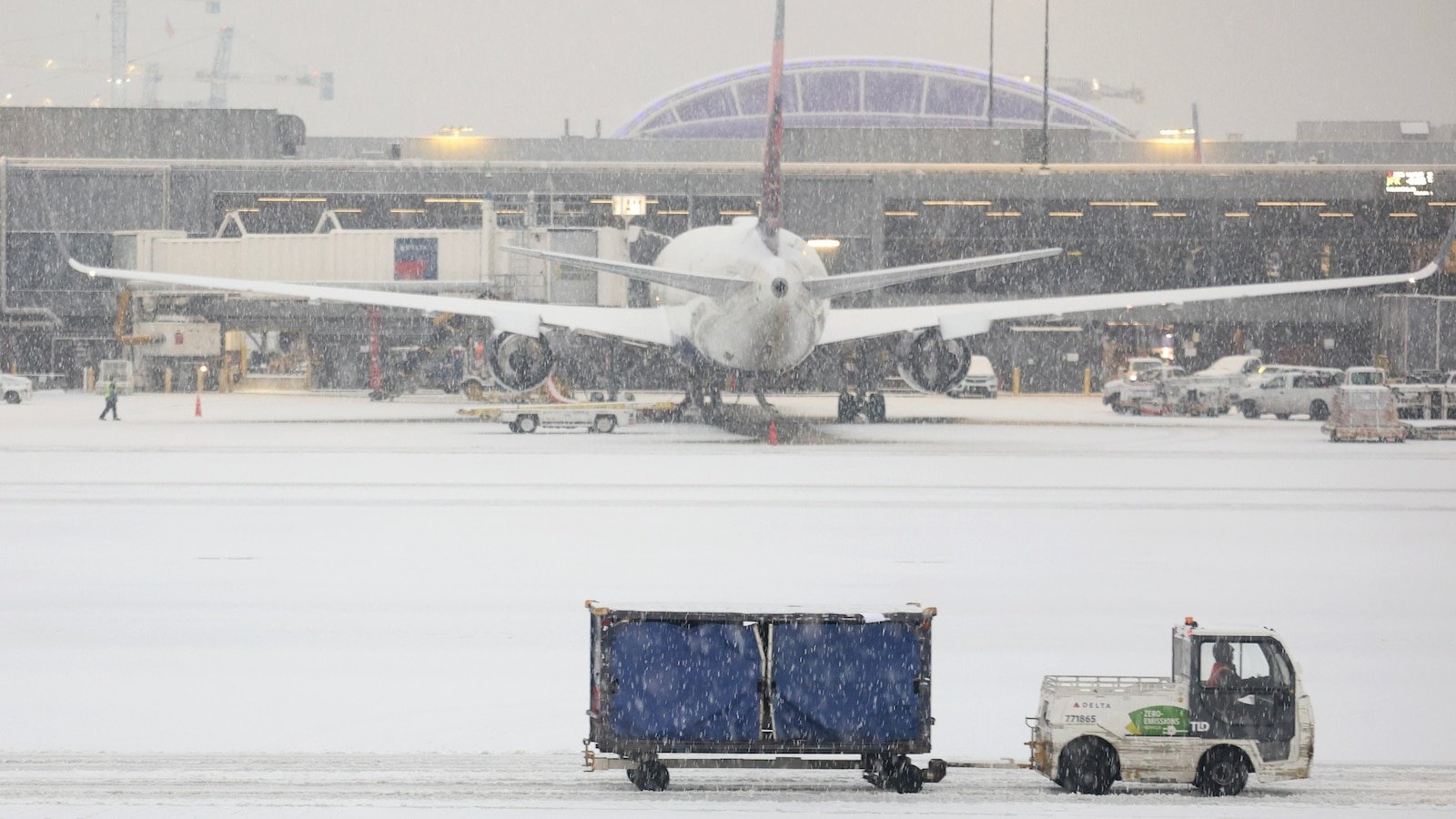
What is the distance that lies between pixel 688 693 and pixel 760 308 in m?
29.0

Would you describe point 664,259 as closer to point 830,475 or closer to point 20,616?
point 830,475

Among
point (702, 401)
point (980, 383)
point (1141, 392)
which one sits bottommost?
point (702, 401)

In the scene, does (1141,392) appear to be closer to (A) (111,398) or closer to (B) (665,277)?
(B) (665,277)

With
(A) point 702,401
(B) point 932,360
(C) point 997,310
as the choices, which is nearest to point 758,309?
(B) point 932,360

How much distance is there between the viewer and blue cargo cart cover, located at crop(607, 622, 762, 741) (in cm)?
996

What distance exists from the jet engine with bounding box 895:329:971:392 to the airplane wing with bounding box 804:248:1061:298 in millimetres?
5337

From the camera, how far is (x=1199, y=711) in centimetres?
1020

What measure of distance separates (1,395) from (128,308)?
9.80 metres

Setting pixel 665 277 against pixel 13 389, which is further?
A: pixel 13 389

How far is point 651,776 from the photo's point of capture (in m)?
9.93

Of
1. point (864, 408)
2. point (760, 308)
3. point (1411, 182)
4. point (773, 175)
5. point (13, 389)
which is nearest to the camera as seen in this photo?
point (760, 308)

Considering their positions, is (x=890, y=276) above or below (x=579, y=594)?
above

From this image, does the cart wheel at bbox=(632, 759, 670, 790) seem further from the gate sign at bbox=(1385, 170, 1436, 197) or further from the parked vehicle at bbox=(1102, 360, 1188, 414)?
the gate sign at bbox=(1385, 170, 1436, 197)

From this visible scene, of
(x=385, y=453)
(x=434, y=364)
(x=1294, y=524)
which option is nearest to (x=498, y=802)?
(x=1294, y=524)
